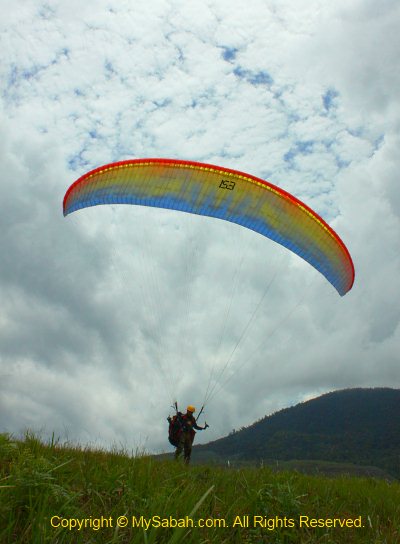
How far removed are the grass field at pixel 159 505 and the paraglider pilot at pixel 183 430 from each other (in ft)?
18.0

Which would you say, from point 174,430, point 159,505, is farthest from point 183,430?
point 159,505

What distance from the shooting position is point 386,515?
7.57 metres

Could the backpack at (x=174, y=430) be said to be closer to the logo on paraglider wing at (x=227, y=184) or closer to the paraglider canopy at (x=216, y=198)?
the paraglider canopy at (x=216, y=198)

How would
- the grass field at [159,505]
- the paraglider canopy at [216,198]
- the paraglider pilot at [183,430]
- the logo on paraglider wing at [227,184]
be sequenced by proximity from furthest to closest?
the paraglider pilot at [183,430] → the logo on paraglider wing at [227,184] → the paraglider canopy at [216,198] → the grass field at [159,505]

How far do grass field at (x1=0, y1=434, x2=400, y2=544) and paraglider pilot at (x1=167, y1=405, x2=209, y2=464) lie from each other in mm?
5491

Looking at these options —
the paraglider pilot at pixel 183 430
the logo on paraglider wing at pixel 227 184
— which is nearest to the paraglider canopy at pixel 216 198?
the logo on paraglider wing at pixel 227 184

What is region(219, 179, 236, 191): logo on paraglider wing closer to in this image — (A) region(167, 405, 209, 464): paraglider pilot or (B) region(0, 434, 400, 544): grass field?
(A) region(167, 405, 209, 464): paraglider pilot

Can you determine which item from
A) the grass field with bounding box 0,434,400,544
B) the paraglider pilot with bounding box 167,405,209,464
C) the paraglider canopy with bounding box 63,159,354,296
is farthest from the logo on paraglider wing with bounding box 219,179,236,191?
the grass field with bounding box 0,434,400,544

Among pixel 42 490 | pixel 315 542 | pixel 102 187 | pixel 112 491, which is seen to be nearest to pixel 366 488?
pixel 315 542

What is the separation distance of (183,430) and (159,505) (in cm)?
1023

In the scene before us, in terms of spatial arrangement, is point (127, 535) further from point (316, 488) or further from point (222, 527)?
point (316, 488)

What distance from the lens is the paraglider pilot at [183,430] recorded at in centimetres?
1427

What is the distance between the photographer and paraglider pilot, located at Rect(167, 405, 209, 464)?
46.8 feet

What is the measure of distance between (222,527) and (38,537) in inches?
94.7
